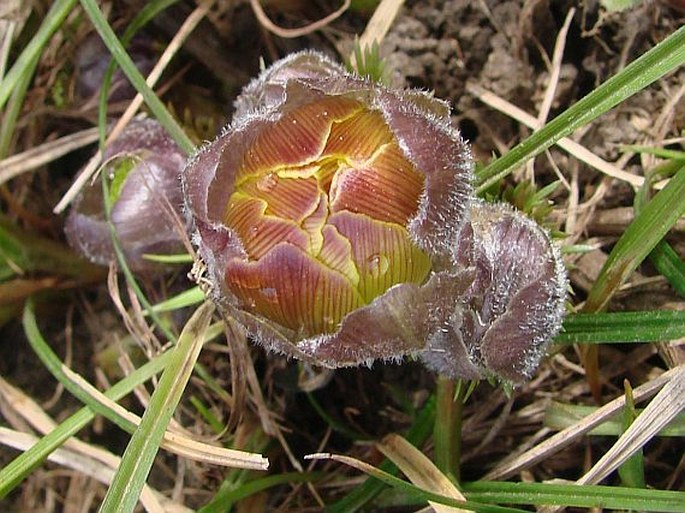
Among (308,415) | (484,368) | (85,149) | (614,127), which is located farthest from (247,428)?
(614,127)

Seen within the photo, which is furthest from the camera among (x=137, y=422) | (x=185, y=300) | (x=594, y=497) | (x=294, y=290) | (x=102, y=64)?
(x=102, y=64)

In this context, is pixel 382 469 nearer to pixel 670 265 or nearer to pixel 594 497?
pixel 594 497

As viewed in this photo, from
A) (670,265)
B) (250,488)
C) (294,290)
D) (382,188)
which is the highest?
(382,188)

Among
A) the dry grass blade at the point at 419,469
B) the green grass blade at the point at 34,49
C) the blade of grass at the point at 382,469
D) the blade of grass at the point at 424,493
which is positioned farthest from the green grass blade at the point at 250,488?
the green grass blade at the point at 34,49

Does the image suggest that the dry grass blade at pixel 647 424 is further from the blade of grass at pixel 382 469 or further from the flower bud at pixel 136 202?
the flower bud at pixel 136 202

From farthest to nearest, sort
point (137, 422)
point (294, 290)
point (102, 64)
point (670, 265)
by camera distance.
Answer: point (102, 64) < point (137, 422) < point (670, 265) < point (294, 290)

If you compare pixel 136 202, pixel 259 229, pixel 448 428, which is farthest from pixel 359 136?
pixel 136 202

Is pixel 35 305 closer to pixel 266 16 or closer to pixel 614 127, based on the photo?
pixel 266 16
